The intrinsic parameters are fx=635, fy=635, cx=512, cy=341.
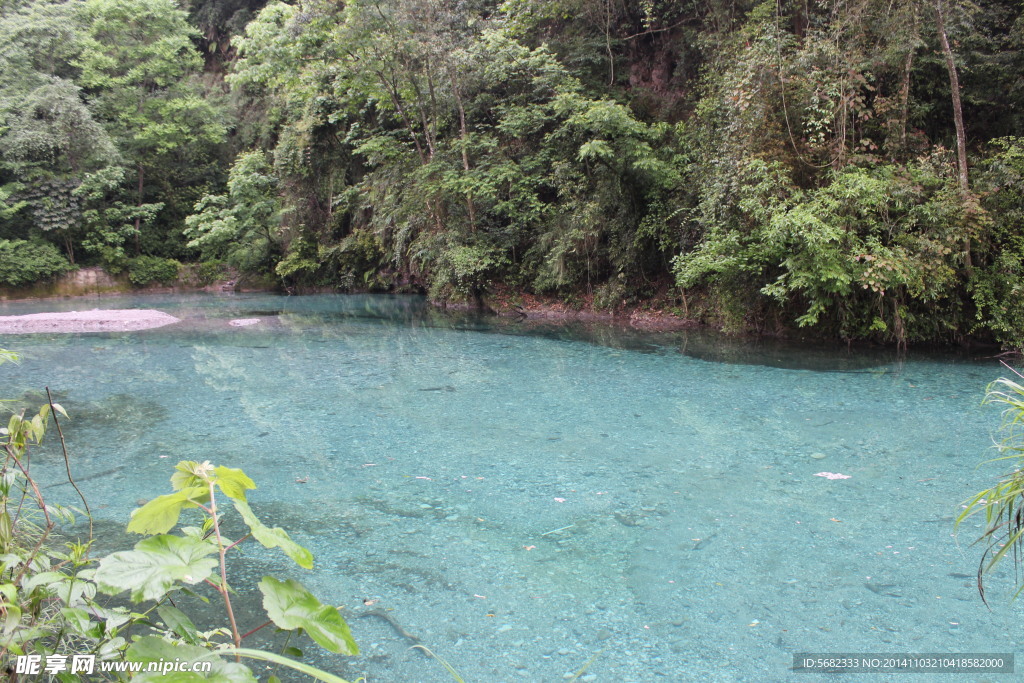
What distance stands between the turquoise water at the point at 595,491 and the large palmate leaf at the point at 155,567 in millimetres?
1621

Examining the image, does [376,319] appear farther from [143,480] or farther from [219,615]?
[219,615]

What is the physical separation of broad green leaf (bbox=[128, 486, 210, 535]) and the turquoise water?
5.38 feet

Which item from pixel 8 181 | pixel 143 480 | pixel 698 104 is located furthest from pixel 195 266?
pixel 143 480

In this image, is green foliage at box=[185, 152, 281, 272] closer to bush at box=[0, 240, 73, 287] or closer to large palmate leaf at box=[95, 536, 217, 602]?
bush at box=[0, 240, 73, 287]

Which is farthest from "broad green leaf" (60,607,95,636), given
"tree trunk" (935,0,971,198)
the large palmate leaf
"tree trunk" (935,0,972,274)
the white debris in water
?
"tree trunk" (935,0,971,198)

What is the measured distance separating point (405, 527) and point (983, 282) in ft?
26.1

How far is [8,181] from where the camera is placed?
2031 centimetres

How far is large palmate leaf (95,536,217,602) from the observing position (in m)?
1.16

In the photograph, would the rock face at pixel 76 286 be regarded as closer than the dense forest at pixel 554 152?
No

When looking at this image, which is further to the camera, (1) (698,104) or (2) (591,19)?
(2) (591,19)

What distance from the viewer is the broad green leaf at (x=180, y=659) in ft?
3.81

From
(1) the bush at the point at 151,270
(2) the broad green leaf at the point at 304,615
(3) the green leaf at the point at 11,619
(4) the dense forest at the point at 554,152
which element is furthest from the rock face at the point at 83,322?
(2) the broad green leaf at the point at 304,615

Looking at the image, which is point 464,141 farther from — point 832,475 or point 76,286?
point 76,286

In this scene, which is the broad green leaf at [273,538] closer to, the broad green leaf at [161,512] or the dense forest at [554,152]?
the broad green leaf at [161,512]
